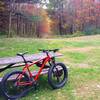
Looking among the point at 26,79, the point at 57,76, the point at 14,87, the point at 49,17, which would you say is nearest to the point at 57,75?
the point at 57,76

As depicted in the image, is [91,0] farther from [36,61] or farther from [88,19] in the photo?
[36,61]

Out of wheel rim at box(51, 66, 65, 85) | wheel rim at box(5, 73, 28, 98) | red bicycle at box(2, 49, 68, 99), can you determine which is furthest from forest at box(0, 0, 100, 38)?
wheel rim at box(5, 73, 28, 98)

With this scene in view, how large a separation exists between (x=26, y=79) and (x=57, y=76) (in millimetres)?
920

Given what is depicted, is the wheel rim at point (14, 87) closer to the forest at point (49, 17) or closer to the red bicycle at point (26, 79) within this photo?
the red bicycle at point (26, 79)

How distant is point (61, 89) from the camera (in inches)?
213

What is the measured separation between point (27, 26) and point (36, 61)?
58.7ft

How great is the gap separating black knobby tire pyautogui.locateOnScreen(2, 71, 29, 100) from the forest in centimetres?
1590

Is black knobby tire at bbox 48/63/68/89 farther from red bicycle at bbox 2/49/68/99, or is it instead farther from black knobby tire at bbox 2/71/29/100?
black knobby tire at bbox 2/71/29/100

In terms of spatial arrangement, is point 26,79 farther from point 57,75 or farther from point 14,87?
point 57,75

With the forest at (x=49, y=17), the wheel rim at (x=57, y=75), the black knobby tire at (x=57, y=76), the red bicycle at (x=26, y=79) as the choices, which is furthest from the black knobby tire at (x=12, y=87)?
the forest at (x=49, y=17)

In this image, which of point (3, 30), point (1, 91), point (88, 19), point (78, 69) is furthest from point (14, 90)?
point (88, 19)

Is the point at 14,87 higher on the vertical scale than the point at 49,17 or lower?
lower

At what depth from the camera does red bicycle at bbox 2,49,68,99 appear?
469 centimetres

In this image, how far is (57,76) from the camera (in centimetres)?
562
